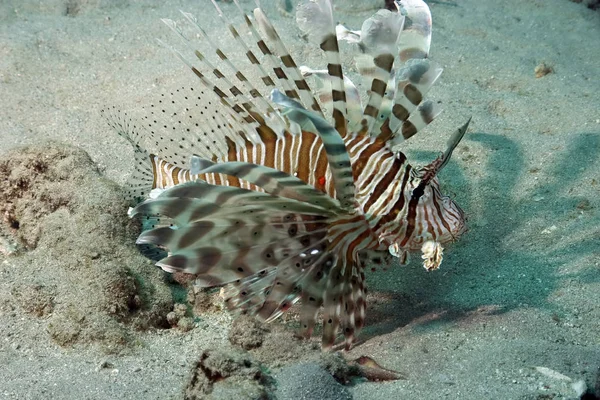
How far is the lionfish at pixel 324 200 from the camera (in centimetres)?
278

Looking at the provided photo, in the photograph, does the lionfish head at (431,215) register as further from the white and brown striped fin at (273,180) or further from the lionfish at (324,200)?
the white and brown striped fin at (273,180)

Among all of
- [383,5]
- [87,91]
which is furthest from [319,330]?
[383,5]

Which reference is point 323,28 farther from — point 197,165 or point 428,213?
point 428,213

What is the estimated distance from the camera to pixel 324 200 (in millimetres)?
2809

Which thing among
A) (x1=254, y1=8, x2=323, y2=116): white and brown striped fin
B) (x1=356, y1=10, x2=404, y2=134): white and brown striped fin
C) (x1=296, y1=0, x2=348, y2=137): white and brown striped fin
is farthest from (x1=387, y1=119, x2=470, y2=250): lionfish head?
(x1=254, y1=8, x2=323, y2=116): white and brown striped fin

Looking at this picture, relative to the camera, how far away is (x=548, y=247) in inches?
155

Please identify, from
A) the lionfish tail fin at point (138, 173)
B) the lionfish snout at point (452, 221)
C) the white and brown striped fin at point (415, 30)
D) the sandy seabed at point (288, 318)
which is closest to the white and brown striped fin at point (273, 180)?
the lionfish snout at point (452, 221)

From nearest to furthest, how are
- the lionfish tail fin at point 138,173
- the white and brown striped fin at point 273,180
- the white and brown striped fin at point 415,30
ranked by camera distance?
1. the white and brown striped fin at point 273,180
2. the white and brown striped fin at point 415,30
3. the lionfish tail fin at point 138,173

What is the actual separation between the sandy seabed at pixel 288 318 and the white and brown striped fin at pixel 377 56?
4.16 ft

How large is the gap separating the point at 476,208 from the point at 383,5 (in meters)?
4.76

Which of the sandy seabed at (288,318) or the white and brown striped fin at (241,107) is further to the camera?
the white and brown striped fin at (241,107)

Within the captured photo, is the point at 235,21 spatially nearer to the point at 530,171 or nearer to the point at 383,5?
the point at 383,5

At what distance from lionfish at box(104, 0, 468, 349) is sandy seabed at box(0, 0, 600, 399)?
0.31m

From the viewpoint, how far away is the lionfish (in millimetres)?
2775
